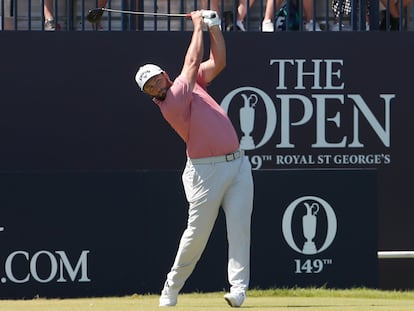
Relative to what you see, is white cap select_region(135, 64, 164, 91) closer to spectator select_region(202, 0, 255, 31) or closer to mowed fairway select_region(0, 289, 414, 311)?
mowed fairway select_region(0, 289, 414, 311)

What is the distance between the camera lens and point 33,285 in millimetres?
9836

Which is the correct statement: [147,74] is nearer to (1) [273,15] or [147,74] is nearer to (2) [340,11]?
(1) [273,15]

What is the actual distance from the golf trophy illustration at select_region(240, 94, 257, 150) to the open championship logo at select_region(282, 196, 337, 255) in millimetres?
770

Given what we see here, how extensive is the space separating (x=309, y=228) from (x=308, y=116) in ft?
3.54

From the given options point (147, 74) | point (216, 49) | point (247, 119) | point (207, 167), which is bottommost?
point (207, 167)

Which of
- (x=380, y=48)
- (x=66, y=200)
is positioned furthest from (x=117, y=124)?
(x=380, y=48)

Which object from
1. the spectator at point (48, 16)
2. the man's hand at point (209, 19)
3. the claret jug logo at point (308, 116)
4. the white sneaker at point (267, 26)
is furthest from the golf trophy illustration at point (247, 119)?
the man's hand at point (209, 19)

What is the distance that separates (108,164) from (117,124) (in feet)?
1.16

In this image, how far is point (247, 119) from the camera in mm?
10719

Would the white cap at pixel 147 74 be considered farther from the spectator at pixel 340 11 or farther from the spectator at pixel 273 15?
the spectator at pixel 340 11

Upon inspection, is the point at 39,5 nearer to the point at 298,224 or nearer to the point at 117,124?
the point at 117,124

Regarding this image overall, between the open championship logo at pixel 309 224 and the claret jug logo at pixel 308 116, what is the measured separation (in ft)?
2.04

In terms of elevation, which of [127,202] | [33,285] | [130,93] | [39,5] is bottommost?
[33,285]

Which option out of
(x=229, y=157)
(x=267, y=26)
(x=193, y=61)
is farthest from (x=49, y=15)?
(x=229, y=157)
